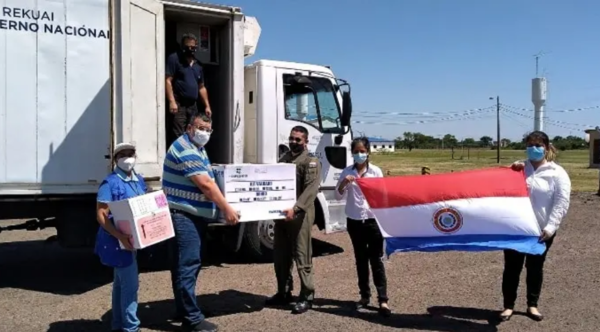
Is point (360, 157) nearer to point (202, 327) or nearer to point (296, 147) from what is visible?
point (296, 147)

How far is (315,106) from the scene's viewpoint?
8242 mm

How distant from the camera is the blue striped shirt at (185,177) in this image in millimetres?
4758

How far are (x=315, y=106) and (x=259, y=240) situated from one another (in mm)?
2108

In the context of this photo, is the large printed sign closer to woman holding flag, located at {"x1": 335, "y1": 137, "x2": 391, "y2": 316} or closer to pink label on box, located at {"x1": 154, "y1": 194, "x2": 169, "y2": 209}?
pink label on box, located at {"x1": 154, "y1": 194, "x2": 169, "y2": 209}

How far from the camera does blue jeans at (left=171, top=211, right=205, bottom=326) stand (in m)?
4.89

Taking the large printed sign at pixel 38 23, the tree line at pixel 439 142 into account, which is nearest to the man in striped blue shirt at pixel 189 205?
the large printed sign at pixel 38 23

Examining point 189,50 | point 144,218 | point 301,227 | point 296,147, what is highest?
point 189,50

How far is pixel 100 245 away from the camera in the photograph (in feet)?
15.0

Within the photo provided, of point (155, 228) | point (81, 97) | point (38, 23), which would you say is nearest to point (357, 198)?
point (155, 228)

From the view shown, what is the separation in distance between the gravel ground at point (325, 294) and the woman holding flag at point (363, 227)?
0.87ft

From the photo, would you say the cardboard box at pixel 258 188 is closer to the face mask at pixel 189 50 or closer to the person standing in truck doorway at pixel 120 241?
the person standing in truck doorway at pixel 120 241

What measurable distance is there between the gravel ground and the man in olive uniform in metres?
0.29

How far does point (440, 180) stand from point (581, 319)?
1.91m

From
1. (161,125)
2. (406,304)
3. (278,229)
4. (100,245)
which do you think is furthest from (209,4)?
(406,304)
